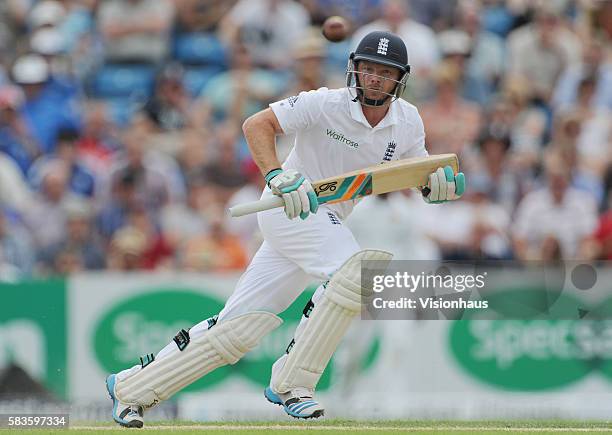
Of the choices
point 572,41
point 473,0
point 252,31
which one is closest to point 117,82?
point 252,31

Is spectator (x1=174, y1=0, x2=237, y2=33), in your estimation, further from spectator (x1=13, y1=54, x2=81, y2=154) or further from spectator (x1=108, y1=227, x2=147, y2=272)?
spectator (x1=108, y1=227, x2=147, y2=272)

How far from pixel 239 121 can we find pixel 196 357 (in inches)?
204

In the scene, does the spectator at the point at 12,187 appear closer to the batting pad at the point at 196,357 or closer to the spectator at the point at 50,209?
the spectator at the point at 50,209

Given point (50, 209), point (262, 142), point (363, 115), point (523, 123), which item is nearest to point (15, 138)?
point (50, 209)

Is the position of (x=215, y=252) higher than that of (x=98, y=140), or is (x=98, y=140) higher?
(x=98, y=140)

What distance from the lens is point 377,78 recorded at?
6.08 metres

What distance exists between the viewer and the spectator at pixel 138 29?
473 inches

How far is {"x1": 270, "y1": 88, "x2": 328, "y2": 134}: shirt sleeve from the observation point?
19.9 ft

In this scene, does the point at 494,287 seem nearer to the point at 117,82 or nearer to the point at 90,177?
the point at 90,177

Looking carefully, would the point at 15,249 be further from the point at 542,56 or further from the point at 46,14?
the point at 542,56

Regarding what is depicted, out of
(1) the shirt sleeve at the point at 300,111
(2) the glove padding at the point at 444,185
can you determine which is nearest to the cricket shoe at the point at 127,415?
(1) the shirt sleeve at the point at 300,111

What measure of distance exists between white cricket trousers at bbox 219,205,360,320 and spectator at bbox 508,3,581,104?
566cm

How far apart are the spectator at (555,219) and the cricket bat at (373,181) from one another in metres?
3.78

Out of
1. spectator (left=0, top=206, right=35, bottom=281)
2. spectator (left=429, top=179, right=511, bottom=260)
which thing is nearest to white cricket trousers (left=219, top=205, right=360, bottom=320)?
spectator (left=429, top=179, right=511, bottom=260)
